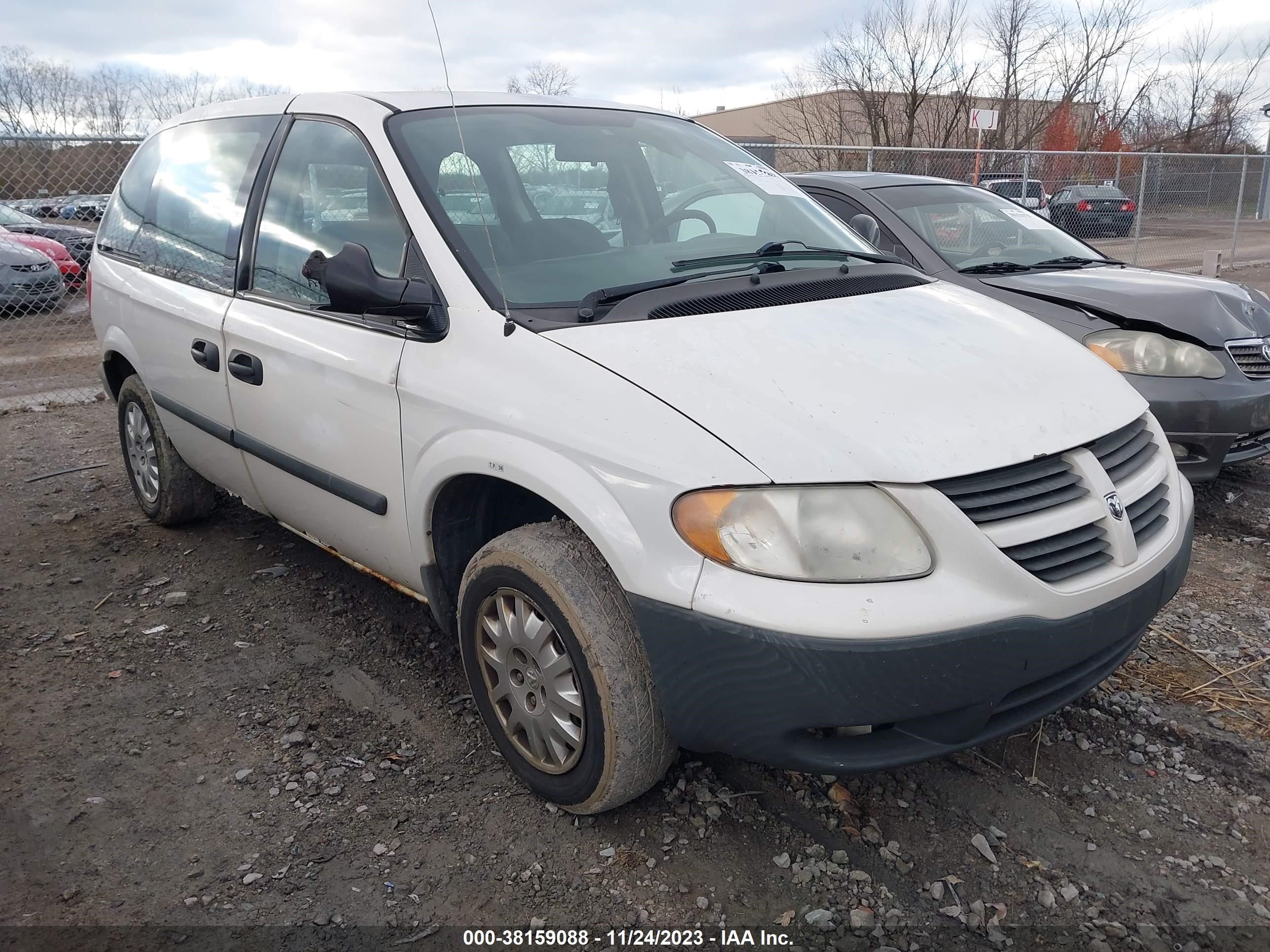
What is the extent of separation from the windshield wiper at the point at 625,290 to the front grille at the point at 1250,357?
3.02 m

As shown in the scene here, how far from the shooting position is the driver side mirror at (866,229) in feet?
13.0

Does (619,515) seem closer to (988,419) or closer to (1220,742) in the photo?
(988,419)

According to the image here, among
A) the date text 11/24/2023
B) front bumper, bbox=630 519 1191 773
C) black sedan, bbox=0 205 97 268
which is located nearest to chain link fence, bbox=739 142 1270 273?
black sedan, bbox=0 205 97 268

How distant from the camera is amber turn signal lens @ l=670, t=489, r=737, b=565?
2039 millimetres

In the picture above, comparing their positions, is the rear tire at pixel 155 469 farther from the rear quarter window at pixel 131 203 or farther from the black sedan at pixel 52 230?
Answer: the black sedan at pixel 52 230

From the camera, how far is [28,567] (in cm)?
436

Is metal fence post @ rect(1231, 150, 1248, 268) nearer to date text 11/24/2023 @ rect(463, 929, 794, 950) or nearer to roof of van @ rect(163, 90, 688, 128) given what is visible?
roof of van @ rect(163, 90, 688, 128)

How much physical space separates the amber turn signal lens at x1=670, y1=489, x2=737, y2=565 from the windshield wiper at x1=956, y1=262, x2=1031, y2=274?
364 cm

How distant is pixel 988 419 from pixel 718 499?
2.23 ft

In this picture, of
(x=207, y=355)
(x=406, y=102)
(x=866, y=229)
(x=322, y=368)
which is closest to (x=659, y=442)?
(x=322, y=368)

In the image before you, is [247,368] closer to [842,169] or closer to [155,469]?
[155,469]

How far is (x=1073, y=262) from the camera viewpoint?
18.2 ft

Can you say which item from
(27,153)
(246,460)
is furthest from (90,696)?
(27,153)

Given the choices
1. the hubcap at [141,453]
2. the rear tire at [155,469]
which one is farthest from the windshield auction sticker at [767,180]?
the hubcap at [141,453]
